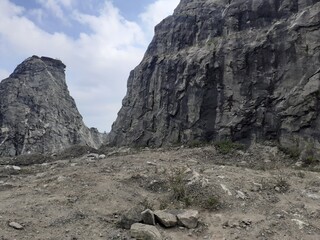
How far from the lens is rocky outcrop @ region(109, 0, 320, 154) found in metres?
21.2

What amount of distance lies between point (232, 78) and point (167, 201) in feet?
46.8

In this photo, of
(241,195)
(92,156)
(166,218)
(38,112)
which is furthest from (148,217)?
(38,112)

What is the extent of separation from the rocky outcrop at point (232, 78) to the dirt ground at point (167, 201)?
568cm

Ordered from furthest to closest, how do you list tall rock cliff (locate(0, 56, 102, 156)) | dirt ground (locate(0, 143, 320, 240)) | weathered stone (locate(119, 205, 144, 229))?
tall rock cliff (locate(0, 56, 102, 156)) < weathered stone (locate(119, 205, 144, 229)) < dirt ground (locate(0, 143, 320, 240))

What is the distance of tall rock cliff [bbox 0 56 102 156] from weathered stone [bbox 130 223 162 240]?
35097 millimetres

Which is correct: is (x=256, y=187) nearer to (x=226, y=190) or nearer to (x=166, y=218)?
(x=226, y=190)

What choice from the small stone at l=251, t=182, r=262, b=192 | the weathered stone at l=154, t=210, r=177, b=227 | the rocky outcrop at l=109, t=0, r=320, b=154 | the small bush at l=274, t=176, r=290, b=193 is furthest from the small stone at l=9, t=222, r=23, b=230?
the rocky outcrop at l=109, t=0, r=320, b=154

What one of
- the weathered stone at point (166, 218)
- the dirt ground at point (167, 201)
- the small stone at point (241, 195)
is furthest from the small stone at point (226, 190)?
the weathered stone at point (166, 218)

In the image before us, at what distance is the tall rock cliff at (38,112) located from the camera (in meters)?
42.8

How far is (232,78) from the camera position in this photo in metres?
24.6

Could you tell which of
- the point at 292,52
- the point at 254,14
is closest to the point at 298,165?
the point at 292,52

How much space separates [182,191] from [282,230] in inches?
144

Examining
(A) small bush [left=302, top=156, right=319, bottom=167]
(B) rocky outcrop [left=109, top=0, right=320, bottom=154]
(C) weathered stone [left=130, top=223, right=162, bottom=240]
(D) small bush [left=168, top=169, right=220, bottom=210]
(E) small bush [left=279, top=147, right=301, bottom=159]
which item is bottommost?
(C) weathered stone [left=130, top=223, right=162, bottom=240]

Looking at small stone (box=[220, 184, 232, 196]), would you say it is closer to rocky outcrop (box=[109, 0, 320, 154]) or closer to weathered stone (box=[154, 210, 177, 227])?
weathered stone (box=[154, 210, 177, 227])
